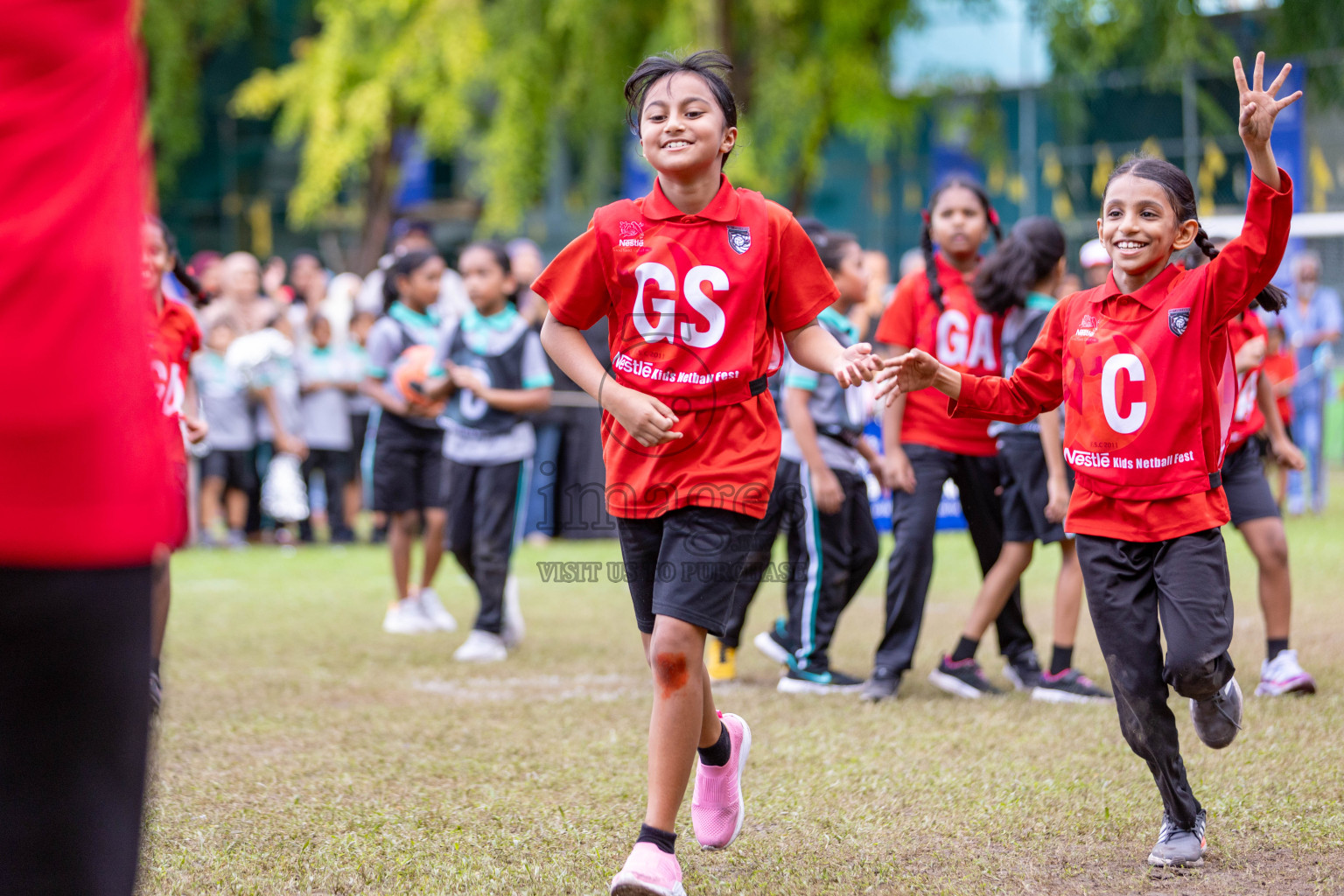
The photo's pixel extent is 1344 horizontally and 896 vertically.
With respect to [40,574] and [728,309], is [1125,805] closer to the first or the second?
[728,309]

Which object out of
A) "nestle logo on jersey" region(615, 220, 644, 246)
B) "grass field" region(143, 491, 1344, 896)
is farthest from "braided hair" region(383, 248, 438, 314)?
"nestle logo on jersey" region(615, 220, 644, 246)

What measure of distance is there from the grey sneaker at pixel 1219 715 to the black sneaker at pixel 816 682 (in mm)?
2396

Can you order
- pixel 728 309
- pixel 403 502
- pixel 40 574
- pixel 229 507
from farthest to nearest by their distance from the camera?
pixel 229 507 → pixel 403 502 → pixel 728 309 → pixel 40 574

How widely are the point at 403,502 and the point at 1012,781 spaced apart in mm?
4452

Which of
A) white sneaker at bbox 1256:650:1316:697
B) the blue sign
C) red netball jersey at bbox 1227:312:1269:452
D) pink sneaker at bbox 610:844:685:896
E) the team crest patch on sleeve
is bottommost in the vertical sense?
white sneaker at bbox 1256:650:1316:697

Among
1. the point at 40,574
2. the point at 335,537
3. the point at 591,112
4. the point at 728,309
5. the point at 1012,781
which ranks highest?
the point at 591,112

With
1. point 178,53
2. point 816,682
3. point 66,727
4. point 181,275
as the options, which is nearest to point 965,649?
point 816,682

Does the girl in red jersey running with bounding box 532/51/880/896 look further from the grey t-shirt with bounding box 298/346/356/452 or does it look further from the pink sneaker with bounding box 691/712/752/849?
the grey t-shirt with bounding box 298/346/356/452

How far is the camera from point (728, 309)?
11.3ft

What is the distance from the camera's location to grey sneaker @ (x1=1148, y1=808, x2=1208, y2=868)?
3.44 metres

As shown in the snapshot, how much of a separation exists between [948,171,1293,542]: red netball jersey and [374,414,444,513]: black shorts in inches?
186

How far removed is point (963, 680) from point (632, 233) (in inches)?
119

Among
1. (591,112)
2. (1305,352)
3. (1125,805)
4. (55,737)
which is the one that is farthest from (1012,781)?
(591,112)

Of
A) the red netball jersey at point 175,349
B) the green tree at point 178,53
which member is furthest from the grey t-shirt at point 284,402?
the green tree at point 178,53
